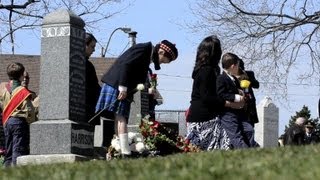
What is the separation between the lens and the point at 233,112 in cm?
1088

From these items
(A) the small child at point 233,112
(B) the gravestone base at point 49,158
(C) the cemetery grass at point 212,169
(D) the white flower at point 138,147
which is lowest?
(B) the gravestone base at point 49,158

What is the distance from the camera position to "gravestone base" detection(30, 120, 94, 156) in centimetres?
1188

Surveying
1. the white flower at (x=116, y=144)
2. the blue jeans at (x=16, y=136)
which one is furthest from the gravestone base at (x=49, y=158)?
the white flower at (x=116, y=144)

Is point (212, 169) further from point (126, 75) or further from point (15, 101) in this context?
point (15, 101)

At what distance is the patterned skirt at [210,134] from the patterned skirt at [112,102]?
3.15 feet

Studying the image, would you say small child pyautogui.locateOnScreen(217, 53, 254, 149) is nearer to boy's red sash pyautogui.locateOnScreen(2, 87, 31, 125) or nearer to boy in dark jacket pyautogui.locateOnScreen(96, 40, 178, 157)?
boy in dark jacket pyautogui.locateOnScreen(96, 40, 178, 157)

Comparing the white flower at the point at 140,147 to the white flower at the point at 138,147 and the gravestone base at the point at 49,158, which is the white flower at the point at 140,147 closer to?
the white flower at the point at 138,147

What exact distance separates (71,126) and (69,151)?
0.34 meters

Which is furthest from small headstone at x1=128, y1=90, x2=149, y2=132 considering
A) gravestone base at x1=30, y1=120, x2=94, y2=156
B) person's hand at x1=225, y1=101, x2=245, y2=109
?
person's hand at x1=225, y1=101, x2=245, y2=109

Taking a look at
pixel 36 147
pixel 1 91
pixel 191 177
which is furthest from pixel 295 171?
pixel 1 91

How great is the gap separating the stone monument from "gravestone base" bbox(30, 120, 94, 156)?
1159cm

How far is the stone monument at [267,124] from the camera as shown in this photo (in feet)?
76.0

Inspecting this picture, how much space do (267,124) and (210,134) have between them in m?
12.9

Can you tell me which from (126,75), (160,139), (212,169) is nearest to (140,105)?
(160,139)
